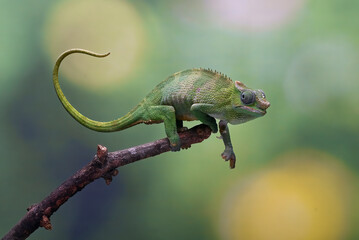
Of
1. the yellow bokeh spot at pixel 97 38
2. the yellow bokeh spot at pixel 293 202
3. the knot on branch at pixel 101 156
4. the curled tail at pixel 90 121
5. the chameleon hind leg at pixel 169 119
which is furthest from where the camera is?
the yellow bokeh spot at pixel 293 202

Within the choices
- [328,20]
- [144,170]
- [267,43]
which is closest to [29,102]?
[144,170]

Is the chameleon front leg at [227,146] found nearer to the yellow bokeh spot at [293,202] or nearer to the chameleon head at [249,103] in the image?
the chameleon head at [249,103]

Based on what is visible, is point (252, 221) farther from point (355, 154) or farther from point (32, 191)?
point (32, 191)

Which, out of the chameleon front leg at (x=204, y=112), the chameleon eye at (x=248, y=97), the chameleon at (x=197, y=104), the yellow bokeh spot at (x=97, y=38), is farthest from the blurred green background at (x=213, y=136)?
the chameleon eye at (x=248, y=97)

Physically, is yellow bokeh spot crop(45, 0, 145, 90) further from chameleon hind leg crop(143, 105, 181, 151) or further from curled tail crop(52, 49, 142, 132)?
chameleon hind leg crop(143, 105, 181, 151)

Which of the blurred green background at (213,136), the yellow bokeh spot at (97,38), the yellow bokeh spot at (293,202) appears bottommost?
the yellow bokeh spot at (293,202)

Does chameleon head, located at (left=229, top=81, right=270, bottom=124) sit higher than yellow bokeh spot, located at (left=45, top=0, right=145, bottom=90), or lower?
lower

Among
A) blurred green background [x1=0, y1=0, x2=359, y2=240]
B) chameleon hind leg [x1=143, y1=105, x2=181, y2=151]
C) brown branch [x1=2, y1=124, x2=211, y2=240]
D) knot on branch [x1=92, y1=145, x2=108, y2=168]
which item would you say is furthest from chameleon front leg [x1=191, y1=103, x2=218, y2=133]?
blurred green background [x1=0, y1=0, x2=359, y2=240]

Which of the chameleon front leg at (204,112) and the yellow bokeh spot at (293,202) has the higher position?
the chameleon front leg at (204,112)

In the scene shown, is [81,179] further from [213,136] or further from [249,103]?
[213,136]
